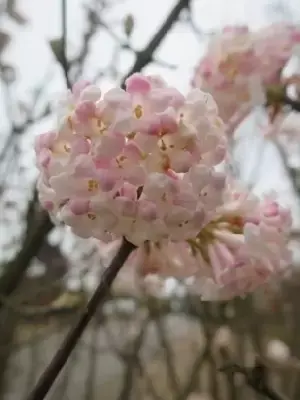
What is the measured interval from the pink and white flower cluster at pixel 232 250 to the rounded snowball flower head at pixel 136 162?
52 mm

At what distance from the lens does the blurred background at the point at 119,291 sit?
2.68 feet

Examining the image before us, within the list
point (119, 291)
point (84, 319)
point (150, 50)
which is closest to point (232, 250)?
point (84, 319)

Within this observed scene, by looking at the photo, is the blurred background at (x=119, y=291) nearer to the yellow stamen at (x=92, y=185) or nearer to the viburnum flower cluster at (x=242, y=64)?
the viburnum flower cluster at (x=242, y=64)

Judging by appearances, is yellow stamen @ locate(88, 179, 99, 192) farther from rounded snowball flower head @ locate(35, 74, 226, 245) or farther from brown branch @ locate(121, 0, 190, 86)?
brown branch @ locate(121, 0, 190, 86)

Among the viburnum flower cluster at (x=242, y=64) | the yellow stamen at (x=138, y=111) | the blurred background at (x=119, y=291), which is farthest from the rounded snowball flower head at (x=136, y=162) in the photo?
the blurred background at (x=119, y=291)

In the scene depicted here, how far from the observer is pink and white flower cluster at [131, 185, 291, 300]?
1.46 ft

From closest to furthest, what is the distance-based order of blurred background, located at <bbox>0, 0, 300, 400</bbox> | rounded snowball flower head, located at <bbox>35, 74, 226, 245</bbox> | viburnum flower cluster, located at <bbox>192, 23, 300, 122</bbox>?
rounded snowball flower head, located at <bbox>35, 74, 226, 245</bbox> → viburnum flower cluster, located at <bbox>192, 23, 300, 122</bbox> → blurred background, located at <bbox>0, 0, 300, 400</bbox>

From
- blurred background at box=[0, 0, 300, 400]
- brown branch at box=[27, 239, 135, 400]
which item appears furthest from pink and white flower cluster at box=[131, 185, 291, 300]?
blurred background at box=[0, 0, 300, 400]

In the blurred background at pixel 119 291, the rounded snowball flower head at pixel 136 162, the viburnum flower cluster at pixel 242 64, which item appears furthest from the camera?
the blurred background at pixel 119 291

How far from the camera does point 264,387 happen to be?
0.48m

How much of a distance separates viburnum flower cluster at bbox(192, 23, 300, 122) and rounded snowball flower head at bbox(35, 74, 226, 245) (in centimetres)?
14

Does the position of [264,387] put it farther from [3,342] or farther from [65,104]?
[3,342]

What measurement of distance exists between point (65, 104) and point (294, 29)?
0.22 m

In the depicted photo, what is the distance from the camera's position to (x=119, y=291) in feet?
2.70
